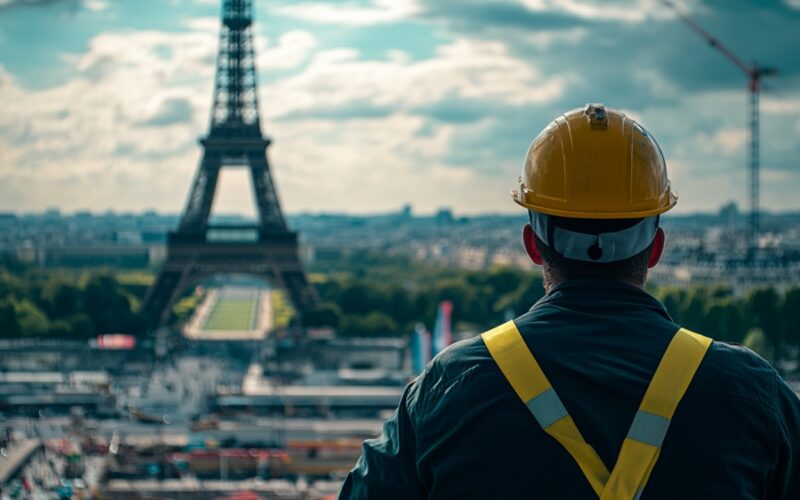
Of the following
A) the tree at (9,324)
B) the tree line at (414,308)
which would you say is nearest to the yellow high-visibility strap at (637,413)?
the tree line at (414,308)

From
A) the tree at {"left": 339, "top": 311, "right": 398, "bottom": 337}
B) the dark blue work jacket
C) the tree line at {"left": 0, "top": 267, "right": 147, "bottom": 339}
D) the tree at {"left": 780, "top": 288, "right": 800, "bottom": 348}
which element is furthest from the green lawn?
the dark blue work jacket

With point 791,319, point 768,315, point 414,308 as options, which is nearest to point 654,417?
point 791,319

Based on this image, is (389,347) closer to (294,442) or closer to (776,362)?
(776,362)

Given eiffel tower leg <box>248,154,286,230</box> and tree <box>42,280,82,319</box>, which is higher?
eiffel tower leg <box>248,154,286,230</box>

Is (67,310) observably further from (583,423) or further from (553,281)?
(583,423)

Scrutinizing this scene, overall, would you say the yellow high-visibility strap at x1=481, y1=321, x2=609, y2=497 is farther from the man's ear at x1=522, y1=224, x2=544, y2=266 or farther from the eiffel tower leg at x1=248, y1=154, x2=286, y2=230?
the eiffel tower leg at x1=248, y1=154, x2=286, y2=230

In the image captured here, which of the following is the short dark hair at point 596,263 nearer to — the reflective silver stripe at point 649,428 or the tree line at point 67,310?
the reflective silver stripe at point 649,428
